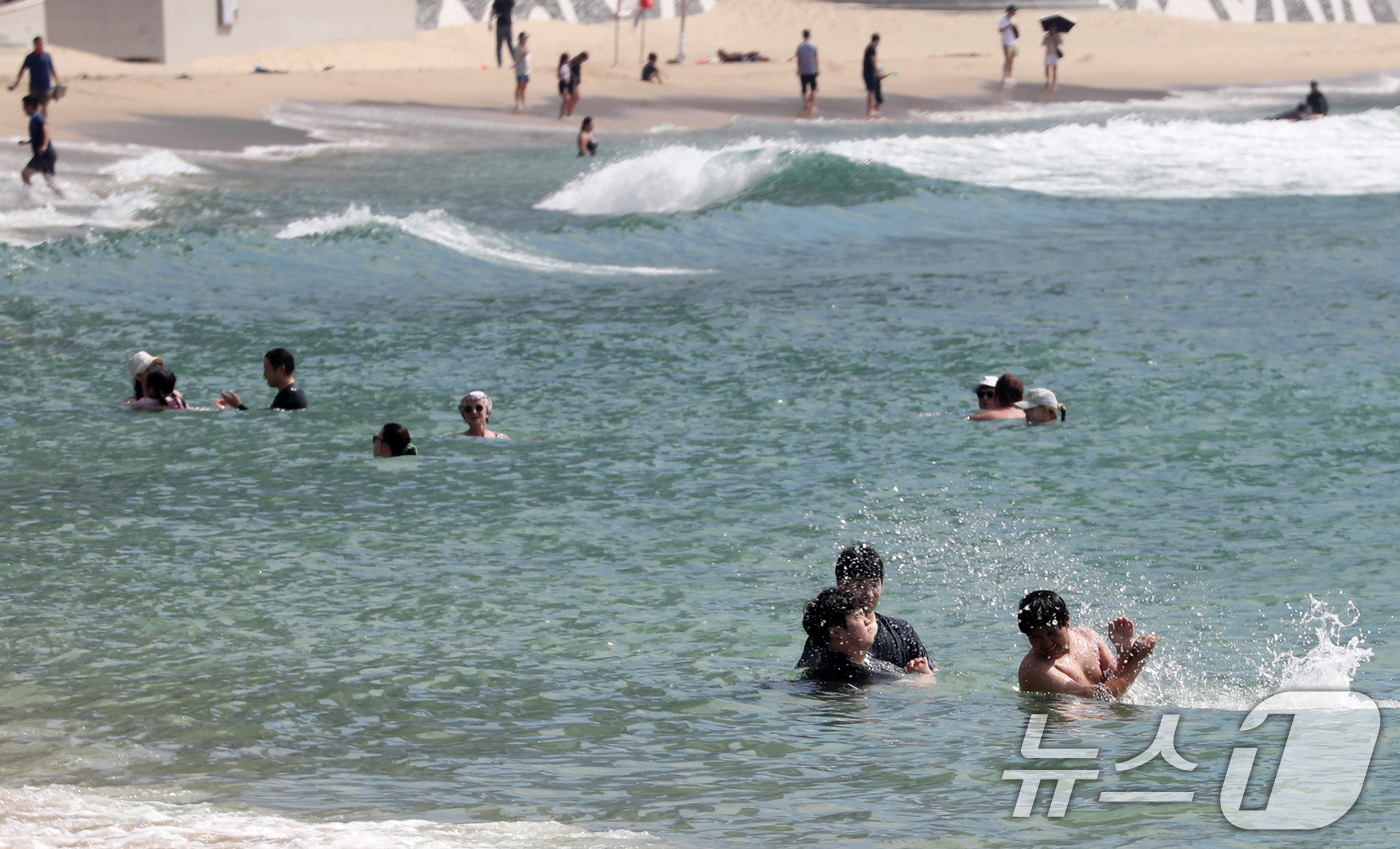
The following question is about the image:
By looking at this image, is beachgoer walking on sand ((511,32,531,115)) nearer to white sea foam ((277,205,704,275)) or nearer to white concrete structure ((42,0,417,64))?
white concrete structure ((42,0,417,64))

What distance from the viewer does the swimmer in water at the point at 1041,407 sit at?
14.2 metres

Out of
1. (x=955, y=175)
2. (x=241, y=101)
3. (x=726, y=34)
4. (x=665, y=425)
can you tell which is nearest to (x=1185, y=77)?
(x=726, y=34)

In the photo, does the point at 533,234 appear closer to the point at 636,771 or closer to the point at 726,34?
the point at 636,771

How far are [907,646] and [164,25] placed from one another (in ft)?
121

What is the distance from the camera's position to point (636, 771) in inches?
295

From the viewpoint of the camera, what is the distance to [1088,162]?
1389 inches

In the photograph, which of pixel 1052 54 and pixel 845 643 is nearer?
pixel 845 643

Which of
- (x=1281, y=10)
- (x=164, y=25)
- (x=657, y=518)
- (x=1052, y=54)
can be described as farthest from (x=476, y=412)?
(x=1281, y=10)

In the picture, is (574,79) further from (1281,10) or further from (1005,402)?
(1281,10)

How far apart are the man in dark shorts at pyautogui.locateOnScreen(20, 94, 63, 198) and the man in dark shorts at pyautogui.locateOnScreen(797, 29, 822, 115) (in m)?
19.4

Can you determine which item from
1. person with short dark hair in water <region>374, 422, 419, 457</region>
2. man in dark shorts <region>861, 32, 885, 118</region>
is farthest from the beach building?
person with short dark hair in water <region>374, 422, 419, 457</region>

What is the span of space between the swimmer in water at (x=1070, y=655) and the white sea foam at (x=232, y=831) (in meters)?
2.20

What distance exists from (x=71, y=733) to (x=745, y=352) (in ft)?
34.3

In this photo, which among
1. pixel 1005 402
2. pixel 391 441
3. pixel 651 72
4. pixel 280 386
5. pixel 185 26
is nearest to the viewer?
pixel 391 441
